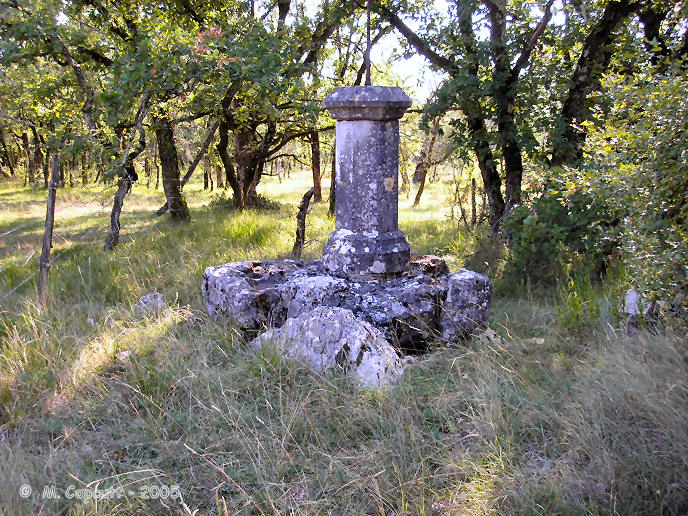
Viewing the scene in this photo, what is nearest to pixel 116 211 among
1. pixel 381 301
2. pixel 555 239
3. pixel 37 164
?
pixel 381 301

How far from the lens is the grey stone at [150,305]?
4.71 m

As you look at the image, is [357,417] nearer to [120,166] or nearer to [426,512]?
[426,512]

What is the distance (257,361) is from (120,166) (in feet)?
15.4

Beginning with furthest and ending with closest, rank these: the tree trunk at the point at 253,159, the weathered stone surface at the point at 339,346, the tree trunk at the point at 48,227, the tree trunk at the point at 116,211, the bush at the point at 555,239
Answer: the tree trunk at the point at 253,159, the tree trunk at the point at 116,211, the bush at the point at 555,239, the tree trunk at the point at 48,227, the weathered stone surface at the point at 339,346

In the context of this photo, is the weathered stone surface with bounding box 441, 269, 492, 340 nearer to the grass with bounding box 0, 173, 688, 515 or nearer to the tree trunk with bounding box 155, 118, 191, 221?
the grass with bounding box 0, 173, 688, 515

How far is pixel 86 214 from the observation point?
15.7 m

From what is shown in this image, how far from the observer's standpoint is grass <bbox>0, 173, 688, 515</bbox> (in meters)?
2.20

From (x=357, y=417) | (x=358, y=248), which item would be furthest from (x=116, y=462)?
(x=358, y=248)

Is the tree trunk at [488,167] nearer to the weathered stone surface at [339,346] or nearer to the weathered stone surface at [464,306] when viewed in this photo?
the weathered stone surface at [464,306]

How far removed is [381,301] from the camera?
424cm

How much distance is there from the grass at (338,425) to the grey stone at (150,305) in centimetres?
27

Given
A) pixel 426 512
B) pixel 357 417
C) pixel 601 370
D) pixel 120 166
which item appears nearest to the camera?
pixel 426 512

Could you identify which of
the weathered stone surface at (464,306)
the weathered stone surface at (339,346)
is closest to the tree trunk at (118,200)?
the weathered stone surface at (339,346)

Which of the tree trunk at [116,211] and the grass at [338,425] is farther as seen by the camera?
the tree trunk at [116,211]
